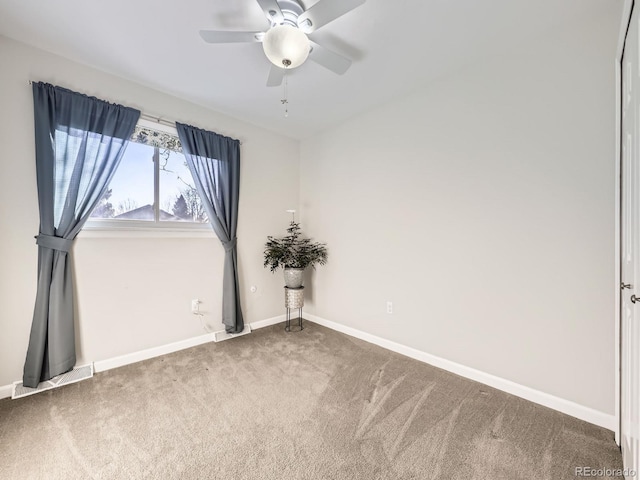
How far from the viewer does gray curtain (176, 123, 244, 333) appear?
9.30 feet

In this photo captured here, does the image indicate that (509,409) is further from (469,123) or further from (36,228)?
(36,228)

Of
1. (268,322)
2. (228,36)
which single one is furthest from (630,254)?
(268,322)

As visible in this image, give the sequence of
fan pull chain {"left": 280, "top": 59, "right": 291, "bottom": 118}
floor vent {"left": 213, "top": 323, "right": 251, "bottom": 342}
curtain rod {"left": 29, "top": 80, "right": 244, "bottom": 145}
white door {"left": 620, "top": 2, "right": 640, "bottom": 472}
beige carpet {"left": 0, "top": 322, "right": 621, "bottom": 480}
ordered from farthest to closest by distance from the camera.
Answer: floor vent {"left": 213, "top": 323, "right": 251, "bottom": 342}, curtain rod {"left": 29, "top": 80, "right": 244, "bottom": 145}, fan pull chain {"left": 280, "top": 59, "right": 291, "bottom": 118}, beige carpet {"left": 0, "top": 322, "right": 621, "bottom": 480}, white door {"left": 620, "top": 2, "right": 640, "bottom": 472}

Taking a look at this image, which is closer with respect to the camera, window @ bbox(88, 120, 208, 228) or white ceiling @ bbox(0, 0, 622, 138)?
white ceiling @ bbox(0, 0, 622, 138)

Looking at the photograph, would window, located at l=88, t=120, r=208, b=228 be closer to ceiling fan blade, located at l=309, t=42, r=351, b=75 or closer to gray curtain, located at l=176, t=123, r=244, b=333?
gray curtain, located at l=176, t=123, r=244, b=333

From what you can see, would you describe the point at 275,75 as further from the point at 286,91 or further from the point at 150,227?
the point at 150,227

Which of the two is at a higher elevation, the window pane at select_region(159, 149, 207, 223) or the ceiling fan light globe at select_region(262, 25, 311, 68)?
the ceiling fan light globe at select_region(262, 25, 311, 68)

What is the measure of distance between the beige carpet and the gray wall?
408mm

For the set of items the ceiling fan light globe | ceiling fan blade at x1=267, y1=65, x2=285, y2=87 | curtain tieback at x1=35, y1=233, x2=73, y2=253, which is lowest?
curtain tieback at x1=35, y1=233, x2=73, y2=253

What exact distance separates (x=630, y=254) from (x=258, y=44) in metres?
2.57

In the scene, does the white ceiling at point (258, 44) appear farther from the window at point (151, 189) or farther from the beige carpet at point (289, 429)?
the beige carpet at point (289, 429)

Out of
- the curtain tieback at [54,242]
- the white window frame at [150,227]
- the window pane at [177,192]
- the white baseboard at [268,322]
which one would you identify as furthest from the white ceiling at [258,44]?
the white baseboard at [268,322]

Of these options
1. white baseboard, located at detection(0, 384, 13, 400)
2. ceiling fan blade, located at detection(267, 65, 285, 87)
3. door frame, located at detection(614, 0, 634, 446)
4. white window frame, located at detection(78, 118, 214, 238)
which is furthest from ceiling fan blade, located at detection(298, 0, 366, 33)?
white baseboard, located at detection(0, 384, 13, 400)

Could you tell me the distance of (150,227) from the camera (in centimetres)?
263
